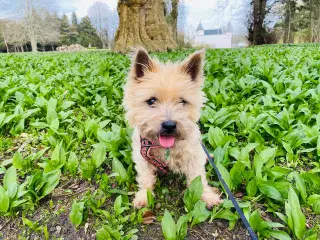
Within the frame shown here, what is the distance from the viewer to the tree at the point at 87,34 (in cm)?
7088

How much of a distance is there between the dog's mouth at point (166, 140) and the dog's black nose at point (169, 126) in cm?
8

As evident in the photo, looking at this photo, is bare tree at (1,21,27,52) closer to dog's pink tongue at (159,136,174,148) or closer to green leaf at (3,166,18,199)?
green leaf at (3,166,18,199)

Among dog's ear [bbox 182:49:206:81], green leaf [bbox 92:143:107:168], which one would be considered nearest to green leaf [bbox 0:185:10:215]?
green leaf [bbox 92:143:107:168]

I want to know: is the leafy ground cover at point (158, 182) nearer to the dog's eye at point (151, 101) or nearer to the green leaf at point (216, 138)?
the green leaf at point (216, 138)

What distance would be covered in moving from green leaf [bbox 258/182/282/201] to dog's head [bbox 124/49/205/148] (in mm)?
922

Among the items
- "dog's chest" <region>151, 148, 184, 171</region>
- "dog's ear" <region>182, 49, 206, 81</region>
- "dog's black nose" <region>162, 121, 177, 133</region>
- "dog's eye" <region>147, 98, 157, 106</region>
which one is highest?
"dog's ear" <region>182, 49, 206, 81</region>

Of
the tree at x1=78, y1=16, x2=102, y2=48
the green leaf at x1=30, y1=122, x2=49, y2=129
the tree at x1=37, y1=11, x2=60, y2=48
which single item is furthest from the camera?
the tree at x1=78, y1=16, x2=102, y2=48

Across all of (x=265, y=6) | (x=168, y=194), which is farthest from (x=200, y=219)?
(x=265, y=6)

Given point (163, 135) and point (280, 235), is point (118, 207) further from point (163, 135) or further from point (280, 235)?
point (280, 235)

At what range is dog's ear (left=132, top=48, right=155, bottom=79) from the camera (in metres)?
2.74

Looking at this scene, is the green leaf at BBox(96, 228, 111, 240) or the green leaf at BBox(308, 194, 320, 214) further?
the green leaf at BBox(308, 194, 320, 214)

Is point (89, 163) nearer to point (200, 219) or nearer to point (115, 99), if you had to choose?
point (200, 219)

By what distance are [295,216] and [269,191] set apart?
0.35 metres

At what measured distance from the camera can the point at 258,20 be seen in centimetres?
3444
